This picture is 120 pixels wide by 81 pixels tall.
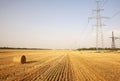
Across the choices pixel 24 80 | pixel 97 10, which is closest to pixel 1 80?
pixel 24 80

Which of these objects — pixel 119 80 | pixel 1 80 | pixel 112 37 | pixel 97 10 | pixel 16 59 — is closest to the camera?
pixel 1 80

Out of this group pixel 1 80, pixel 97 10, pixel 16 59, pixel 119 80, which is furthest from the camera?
pixel 97 10

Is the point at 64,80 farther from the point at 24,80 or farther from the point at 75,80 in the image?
the point at 24,80

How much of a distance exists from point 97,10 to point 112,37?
183 feet

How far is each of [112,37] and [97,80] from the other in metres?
91.9

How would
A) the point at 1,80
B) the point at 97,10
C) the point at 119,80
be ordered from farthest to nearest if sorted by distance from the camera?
the point at 97,10, the point at 119,80, the point at 1,80

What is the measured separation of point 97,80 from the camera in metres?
8.90

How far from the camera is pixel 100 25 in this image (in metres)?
45.6

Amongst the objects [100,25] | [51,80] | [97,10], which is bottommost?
[51,80]

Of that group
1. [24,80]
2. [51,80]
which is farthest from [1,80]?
[51,80]

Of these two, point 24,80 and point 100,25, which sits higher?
point 100,25

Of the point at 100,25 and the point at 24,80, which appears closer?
the point at 24,80

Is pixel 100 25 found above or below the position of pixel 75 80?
above

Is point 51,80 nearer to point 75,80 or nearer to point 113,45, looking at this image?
point 75,80
